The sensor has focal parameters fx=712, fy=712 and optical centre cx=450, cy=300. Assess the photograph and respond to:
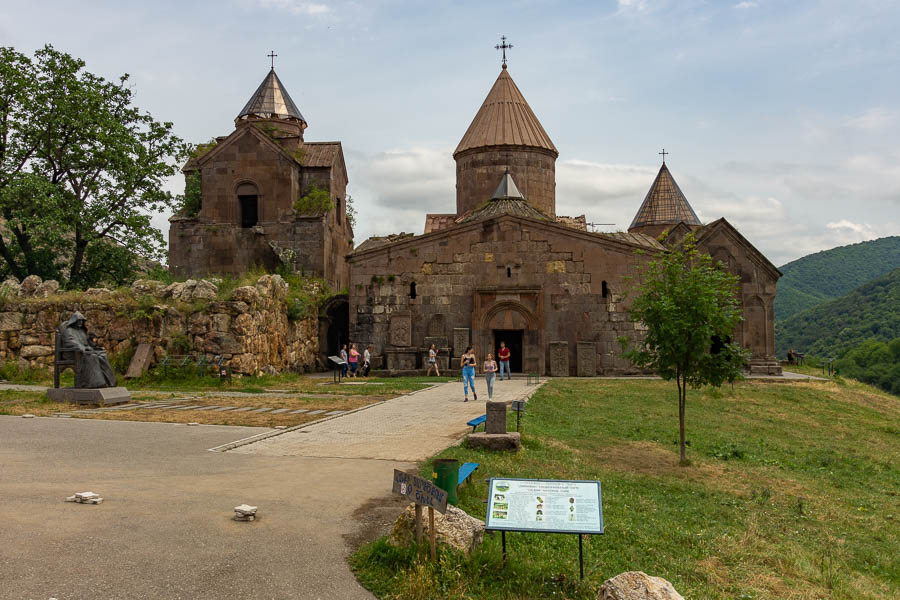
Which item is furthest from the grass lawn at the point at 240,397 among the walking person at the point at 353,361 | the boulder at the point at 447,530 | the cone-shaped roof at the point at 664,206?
the cone-shaped roof at the point at 664,206

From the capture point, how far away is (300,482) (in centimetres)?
Answer: 777

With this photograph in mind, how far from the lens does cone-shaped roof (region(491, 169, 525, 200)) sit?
28152 mm

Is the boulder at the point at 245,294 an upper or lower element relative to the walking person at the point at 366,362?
upper

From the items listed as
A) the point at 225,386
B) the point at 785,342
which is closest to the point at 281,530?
the point at 225,386

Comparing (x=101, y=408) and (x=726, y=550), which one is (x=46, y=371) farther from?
(x=726, y=550)

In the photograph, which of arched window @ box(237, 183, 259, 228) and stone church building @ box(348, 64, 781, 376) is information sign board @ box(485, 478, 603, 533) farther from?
arched window @ box(237, 183, 259, 228)

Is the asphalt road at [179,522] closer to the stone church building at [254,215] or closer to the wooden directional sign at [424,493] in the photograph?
the wooden directional sign at [424,493]

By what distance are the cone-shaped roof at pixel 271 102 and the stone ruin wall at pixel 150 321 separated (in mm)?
12539

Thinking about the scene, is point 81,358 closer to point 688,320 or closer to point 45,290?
point 45,290

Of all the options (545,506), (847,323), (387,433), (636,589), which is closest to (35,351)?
(387,433)

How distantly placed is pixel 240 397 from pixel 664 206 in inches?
994

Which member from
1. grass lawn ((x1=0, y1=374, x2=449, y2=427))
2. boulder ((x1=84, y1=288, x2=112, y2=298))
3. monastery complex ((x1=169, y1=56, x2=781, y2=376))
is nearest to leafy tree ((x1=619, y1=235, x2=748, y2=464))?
grass lawn ((x1=0, y1=374, x2=449, y2=427))

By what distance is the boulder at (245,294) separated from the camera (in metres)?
20.0

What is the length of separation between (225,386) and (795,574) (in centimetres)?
1490
